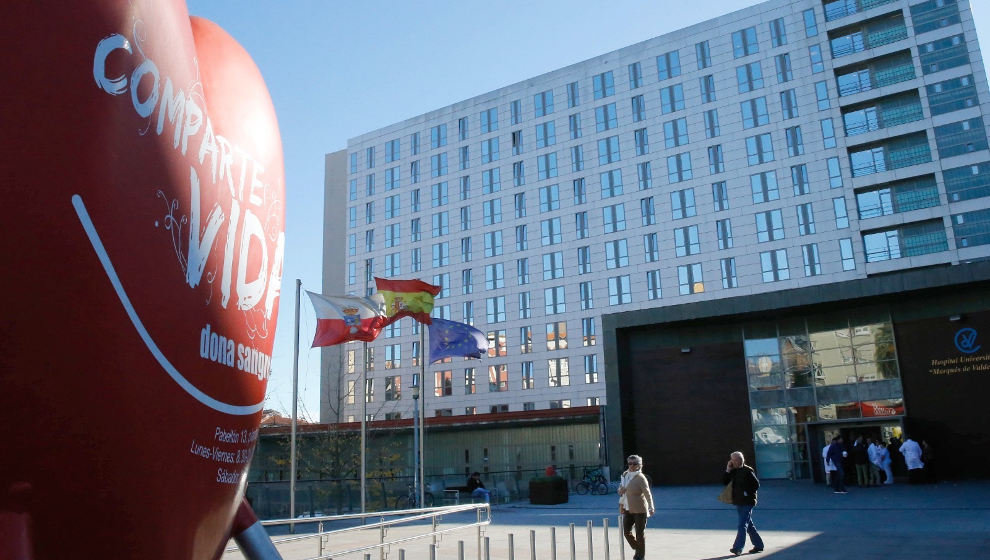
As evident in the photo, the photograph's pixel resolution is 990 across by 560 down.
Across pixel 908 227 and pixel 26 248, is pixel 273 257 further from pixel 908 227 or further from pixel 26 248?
pixel 908 227

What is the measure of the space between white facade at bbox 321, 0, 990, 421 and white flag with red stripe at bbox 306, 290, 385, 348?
126 feet

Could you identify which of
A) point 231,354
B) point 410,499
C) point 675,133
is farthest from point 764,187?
point 231,354

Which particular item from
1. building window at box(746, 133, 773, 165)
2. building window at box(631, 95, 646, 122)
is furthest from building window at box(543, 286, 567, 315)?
building window at box(746, 133, 773, 165)

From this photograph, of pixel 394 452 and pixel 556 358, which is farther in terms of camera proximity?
pixel 556 358

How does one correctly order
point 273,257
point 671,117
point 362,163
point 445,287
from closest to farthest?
1. point 273,257
2. point 671,117
3. point 445,287
4. point 362,163

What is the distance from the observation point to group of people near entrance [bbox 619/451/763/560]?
12266 millimetres

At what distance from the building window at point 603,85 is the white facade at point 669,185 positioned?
0.63 ft

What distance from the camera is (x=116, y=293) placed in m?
3.07

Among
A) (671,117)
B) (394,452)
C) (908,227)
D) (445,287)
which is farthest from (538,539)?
(445,287)

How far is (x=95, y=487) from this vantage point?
118 inches

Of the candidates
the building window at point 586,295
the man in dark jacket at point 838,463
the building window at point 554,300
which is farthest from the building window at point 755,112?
the man in dark jacket at point 838,463

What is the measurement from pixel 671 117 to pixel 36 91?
60.2 meters

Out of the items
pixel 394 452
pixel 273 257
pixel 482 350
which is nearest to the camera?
pixel 273 257

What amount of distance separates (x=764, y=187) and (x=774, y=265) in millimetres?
5596
